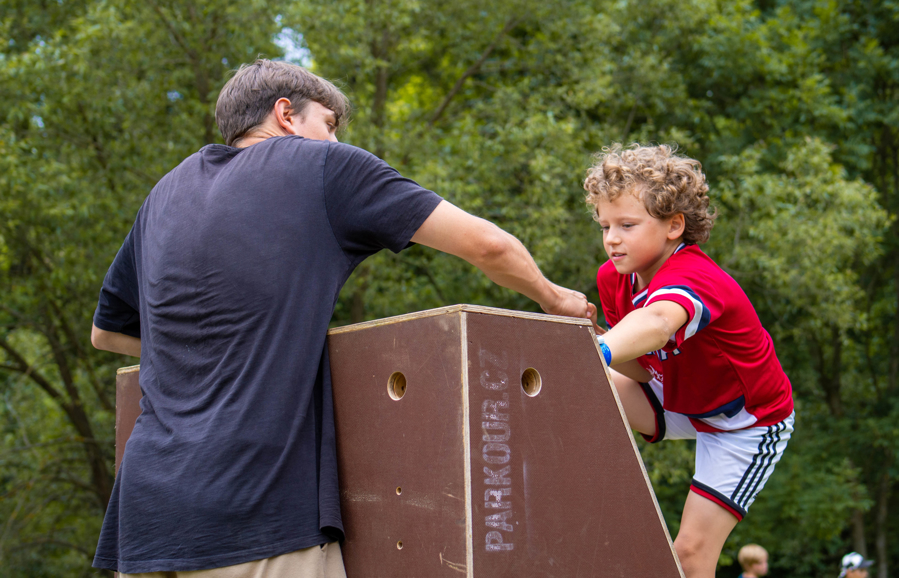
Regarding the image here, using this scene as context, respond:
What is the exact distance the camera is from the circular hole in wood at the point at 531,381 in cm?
172

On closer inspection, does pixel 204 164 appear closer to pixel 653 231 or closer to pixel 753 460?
pixel 653 231

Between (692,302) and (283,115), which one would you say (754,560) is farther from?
(283,115)

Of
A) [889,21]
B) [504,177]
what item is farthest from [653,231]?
[889,21]

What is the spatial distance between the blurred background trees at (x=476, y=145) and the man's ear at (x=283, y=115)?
654 centimetres

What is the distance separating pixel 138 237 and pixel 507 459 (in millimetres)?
1218

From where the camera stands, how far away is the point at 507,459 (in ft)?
5.28

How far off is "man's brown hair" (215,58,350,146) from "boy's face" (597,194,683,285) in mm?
976

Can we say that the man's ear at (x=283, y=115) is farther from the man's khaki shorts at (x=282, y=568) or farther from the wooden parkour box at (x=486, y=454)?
the man's khaki shorts at (x=282, y=568)

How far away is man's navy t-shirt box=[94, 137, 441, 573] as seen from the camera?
1.70 m

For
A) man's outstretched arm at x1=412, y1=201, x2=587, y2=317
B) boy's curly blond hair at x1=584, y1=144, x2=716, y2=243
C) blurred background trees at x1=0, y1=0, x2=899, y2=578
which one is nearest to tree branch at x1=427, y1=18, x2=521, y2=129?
blurred background trees at x1=0, y1=0, x2=899, y2=578

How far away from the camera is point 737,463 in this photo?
8.60 ft

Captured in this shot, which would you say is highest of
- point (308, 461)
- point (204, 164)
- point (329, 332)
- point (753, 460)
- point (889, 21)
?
point (889, 21)

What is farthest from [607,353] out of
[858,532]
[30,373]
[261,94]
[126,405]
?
[858,532]

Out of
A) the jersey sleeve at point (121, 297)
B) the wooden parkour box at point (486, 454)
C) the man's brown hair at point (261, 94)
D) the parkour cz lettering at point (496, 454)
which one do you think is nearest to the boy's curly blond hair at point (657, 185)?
the wooden parkour box at point (486, 454)
